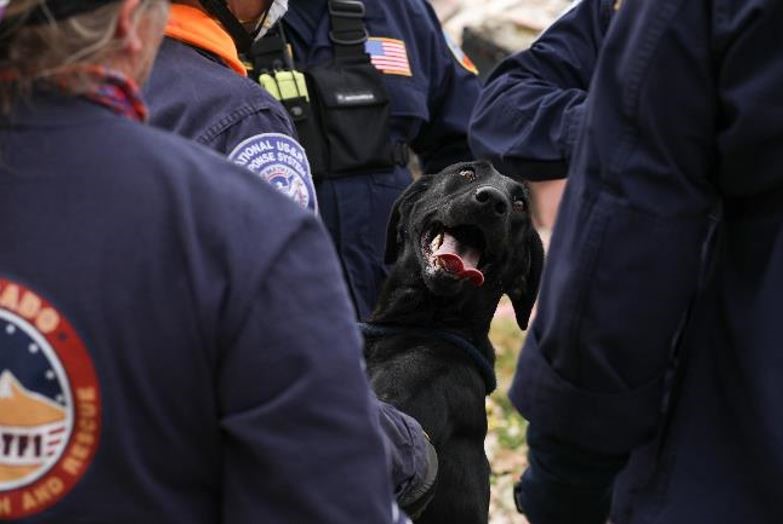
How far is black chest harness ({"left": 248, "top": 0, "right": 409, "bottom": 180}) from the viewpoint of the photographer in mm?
3455

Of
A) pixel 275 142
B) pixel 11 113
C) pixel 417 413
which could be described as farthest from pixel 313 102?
pixel 11 113

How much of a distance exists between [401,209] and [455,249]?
0.24 m

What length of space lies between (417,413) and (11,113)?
1.79m

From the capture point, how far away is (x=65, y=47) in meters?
1.34

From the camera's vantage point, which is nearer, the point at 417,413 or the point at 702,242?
the point at 702,242

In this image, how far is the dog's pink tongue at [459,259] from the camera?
3213 mm

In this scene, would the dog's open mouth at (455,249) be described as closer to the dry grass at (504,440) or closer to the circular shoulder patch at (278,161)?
the circular shoulder patch at (278,161)

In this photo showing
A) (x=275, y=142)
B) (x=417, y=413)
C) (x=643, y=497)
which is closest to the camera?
(x=643, y=497)

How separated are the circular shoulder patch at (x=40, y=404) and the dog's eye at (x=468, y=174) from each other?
6.94 feet

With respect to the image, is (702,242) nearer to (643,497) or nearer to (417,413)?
(643,497)

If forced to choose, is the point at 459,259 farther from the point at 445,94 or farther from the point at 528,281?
the point at 445,94

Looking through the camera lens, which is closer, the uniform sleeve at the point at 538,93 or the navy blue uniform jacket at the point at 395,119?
the uniform sleeve at the point at 538,93

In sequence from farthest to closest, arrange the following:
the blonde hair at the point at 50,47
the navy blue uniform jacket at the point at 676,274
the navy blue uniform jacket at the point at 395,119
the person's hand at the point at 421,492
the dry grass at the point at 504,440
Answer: the dry grass at the point at 504,440 → the navy blue uniform jacket at the point at 395,119 → the person's hand at the point at 421,492 → the navy blue uniform jacket at the point at 676,274 → the blonde hair at the point at 50,47

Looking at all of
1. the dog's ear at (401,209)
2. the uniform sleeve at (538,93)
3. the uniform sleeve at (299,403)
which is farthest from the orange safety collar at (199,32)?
the dog's ear at (401,209)
